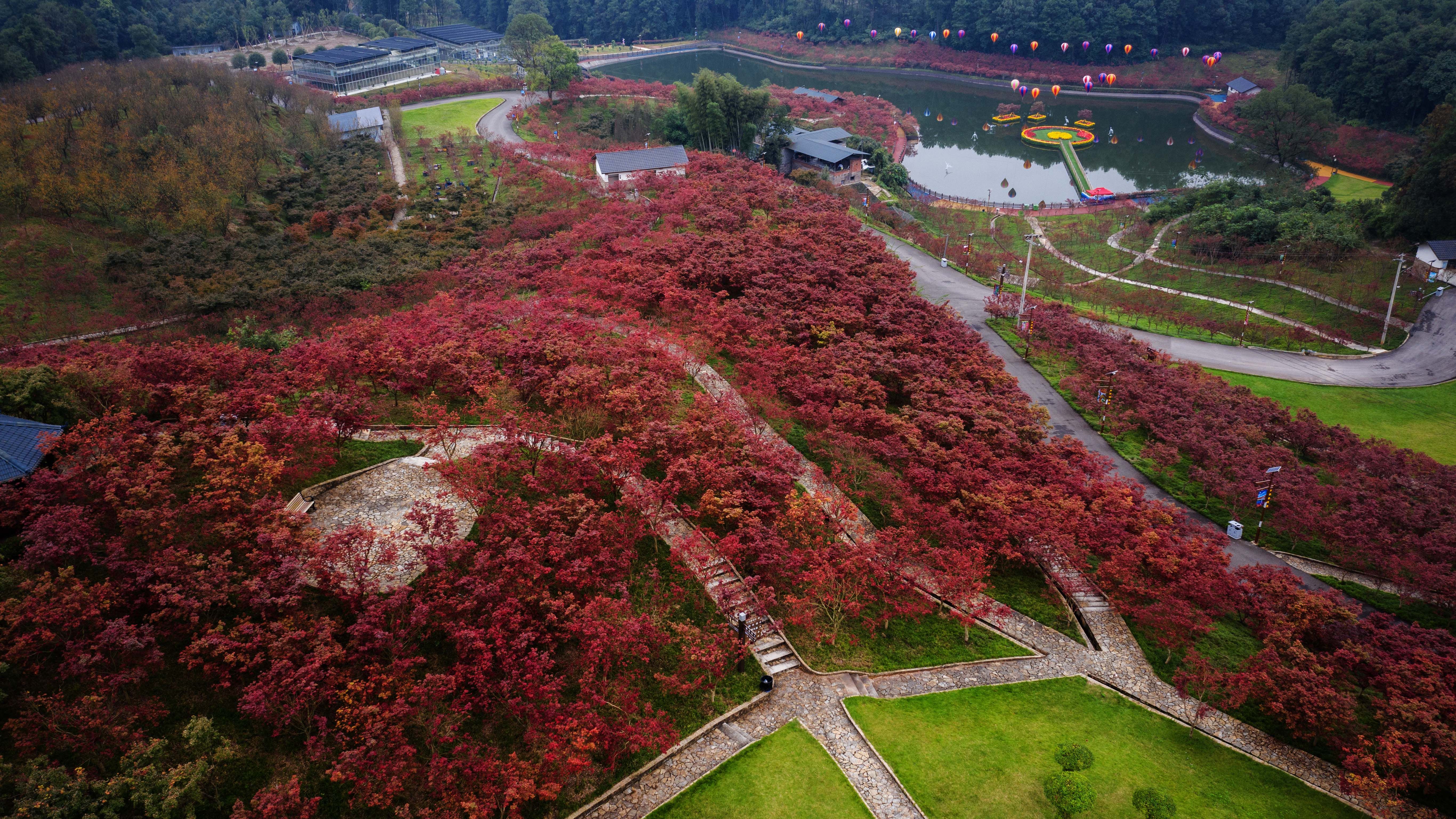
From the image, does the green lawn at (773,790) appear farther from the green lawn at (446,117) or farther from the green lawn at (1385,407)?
the green lawn at (446,117)

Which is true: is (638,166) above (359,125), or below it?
below

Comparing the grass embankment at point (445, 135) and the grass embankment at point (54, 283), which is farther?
the grass embankment at point (445, 135)

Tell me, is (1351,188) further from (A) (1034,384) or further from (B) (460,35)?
(B) (460,35)

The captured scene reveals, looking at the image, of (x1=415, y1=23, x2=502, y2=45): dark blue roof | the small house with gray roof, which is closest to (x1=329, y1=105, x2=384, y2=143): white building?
the small house with gray roof

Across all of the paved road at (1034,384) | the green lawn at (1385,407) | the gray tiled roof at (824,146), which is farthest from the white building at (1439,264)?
the gray tiled roof at (824,146)

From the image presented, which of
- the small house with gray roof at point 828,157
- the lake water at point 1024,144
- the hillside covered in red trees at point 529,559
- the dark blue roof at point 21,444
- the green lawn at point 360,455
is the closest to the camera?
A: the hillside covered in red trees at point 529,559

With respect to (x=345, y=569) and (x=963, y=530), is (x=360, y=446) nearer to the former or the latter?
(x=345, y=569)

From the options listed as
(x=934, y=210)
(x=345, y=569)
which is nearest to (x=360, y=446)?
(x=345, y=569)

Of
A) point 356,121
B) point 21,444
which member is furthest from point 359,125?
point 21,444
